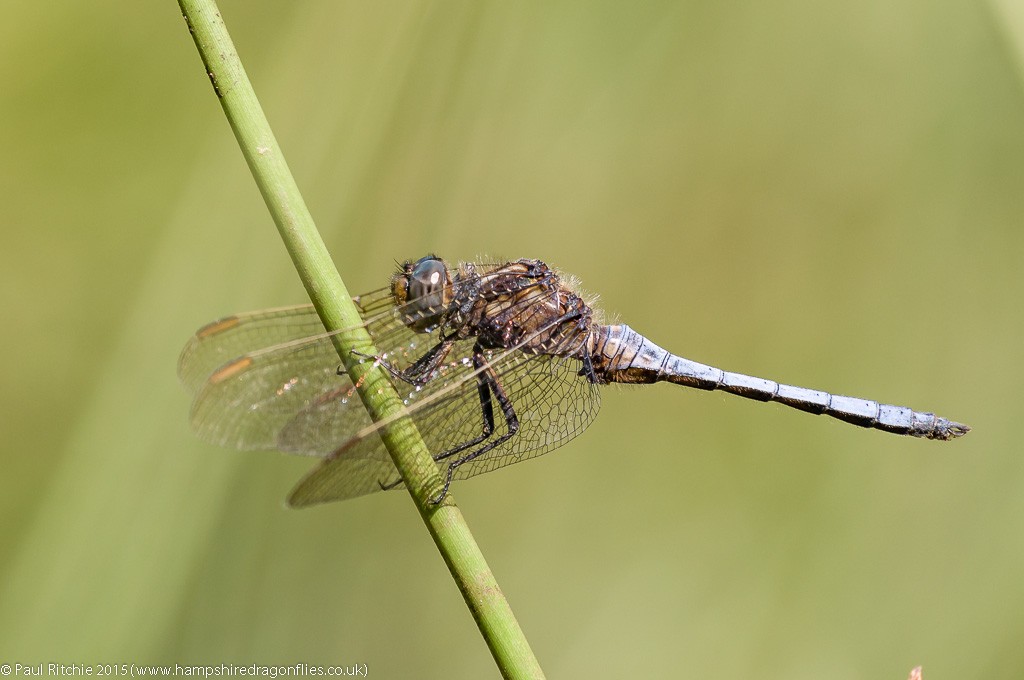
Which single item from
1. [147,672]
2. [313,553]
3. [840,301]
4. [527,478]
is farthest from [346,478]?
[840,301]

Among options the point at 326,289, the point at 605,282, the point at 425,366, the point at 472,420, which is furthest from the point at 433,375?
the point at 605,282

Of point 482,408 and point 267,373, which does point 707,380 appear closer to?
point 482,408

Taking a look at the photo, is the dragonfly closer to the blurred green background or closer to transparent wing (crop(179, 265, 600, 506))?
transparent wing (crop(179, 265, 600, 506))

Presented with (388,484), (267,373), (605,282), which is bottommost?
(388,484)
